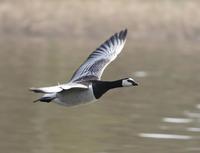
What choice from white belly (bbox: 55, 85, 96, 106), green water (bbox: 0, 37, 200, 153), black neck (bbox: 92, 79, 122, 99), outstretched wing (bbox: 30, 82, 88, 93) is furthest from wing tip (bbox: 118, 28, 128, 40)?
green water (bbox: 0, 37, 200, 153)

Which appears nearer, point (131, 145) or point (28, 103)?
point (131, 145)

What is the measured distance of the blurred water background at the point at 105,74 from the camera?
1716 cm

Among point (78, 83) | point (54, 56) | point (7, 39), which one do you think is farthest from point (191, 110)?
point (7, 39)

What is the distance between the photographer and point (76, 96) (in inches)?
483

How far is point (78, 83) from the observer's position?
12.3 meters

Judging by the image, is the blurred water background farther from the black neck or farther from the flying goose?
the black neck

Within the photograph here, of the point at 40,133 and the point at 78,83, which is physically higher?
the point at 78,83

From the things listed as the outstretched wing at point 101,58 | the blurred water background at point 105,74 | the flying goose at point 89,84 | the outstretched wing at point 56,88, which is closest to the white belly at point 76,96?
the flying goose at point 89,84

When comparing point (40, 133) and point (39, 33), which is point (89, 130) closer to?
point (40, 133)

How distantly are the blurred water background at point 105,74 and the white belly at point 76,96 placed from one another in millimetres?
3517

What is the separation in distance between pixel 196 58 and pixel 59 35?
27.1 ft

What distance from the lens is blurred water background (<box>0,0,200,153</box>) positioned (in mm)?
17156

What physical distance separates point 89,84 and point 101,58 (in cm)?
155

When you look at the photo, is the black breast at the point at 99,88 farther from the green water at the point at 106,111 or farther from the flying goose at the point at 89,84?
the green water at the point at 106,111
